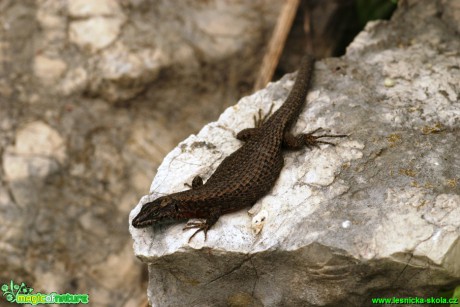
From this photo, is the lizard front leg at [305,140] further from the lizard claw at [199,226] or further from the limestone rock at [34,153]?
the limestone rock at [34,153]

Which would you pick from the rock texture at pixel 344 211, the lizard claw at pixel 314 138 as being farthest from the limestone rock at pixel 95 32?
the lizard claw at pixel 314 138

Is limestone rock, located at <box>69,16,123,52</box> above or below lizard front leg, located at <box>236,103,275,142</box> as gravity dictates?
above

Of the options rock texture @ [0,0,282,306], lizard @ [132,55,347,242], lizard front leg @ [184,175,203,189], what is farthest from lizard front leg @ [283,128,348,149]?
rock texture @ [0,0,282,306]

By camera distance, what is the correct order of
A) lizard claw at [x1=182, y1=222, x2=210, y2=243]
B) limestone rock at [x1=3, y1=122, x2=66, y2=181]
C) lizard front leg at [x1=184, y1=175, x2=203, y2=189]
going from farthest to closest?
limestone rock at [x1=3, y1=122, x2=66, y2=181], lizard front leg at [x1=184, y1=175, x2=203, y2=189], lizard claw at [x1=182, y1=222, x2=210, y2=243]

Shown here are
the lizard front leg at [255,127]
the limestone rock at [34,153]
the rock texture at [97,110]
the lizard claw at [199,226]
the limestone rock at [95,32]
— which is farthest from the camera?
the limestone rock at [95,32]

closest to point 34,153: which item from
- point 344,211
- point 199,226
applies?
point 199,226

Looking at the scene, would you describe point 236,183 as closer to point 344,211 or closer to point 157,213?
point 157,213

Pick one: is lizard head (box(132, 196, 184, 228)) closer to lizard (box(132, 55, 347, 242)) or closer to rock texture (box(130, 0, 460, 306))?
lizard (box(132, 55, 347, 242))

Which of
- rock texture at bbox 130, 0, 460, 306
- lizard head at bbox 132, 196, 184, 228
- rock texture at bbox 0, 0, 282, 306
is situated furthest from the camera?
rock texture at bbox 0, 0, 282, 306
